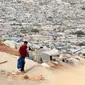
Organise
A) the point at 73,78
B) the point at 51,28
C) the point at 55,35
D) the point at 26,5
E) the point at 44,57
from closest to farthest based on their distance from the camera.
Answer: the point at 73,78 < the point at 44,57 < the point at 55,35 < the point at 51,28 < the point at 26,5

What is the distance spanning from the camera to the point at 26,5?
38219 millimetres

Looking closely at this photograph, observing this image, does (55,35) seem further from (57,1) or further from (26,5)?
(57,1)

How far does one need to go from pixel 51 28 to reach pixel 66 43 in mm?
6048

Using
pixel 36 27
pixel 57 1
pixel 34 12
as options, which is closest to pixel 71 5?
pixel 57 1

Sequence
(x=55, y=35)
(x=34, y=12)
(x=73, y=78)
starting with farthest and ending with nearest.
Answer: (x=34, y=12), (x=55, y=35), (x=73, y=78)

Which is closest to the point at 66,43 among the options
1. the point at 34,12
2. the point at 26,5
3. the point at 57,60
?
the point at 57,60

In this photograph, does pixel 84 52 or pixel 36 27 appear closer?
pixel 84 52

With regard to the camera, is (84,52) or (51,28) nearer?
(84,52)

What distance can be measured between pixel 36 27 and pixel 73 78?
16394 millimetres

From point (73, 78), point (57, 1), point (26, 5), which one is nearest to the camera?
point (73, 78)

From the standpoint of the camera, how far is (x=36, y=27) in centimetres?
2598

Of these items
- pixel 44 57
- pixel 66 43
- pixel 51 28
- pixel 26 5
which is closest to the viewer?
pixel 44 57

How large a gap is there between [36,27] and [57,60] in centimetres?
1443

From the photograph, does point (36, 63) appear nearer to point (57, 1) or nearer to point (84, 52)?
point (84, 52)
